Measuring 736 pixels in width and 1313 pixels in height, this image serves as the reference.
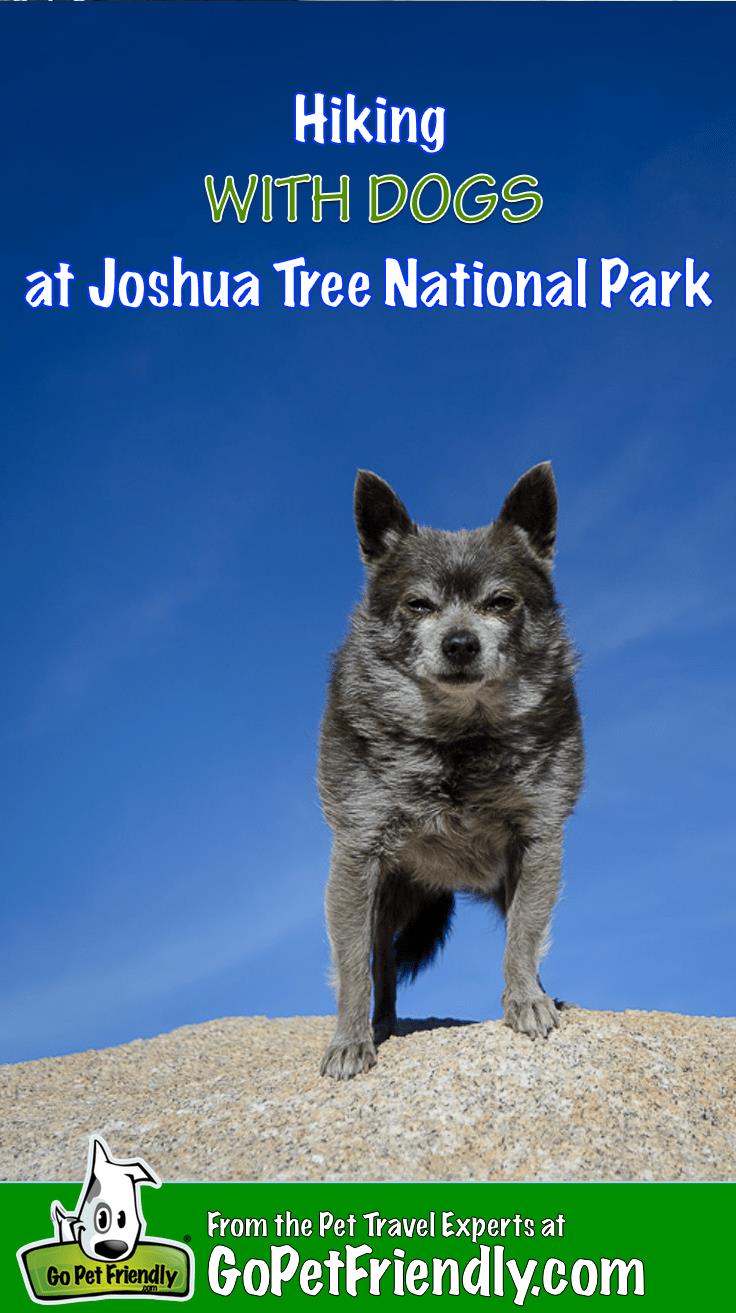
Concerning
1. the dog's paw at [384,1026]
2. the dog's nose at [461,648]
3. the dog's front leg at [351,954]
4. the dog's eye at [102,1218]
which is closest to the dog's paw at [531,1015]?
the dog's front leg at [351,954]

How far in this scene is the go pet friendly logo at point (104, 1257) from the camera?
4617 millimetres

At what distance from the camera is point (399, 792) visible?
6.46 metres

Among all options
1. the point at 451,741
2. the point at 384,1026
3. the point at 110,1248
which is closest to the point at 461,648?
the point at 451,741

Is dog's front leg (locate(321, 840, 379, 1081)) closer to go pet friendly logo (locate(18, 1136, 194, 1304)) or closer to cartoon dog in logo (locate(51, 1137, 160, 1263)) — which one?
cartoon dog in logo (locate(51, 1137, 160, 1263))

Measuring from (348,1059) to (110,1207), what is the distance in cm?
171

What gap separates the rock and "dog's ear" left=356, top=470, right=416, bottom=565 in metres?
2.89

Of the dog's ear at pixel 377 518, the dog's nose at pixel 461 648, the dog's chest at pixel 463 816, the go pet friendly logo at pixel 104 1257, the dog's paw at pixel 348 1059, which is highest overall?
the dog's ear at pixel 377 518

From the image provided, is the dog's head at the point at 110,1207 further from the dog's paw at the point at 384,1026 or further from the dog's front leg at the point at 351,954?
the dog's paw at the point at 384,1026

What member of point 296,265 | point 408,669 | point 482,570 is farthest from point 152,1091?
point 296,265

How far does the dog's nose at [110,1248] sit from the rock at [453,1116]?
826 millimetres

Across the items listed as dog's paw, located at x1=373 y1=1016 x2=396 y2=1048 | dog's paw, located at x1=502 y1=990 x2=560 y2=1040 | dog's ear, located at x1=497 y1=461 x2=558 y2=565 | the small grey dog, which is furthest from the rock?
dog's ear, located at x1=497 y1=461 x2=558 y2=565

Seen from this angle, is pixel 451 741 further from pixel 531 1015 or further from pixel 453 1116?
pixel 453 1116

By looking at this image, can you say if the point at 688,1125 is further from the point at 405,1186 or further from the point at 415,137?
the point at 415,137

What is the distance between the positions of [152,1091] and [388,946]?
1.88 m
